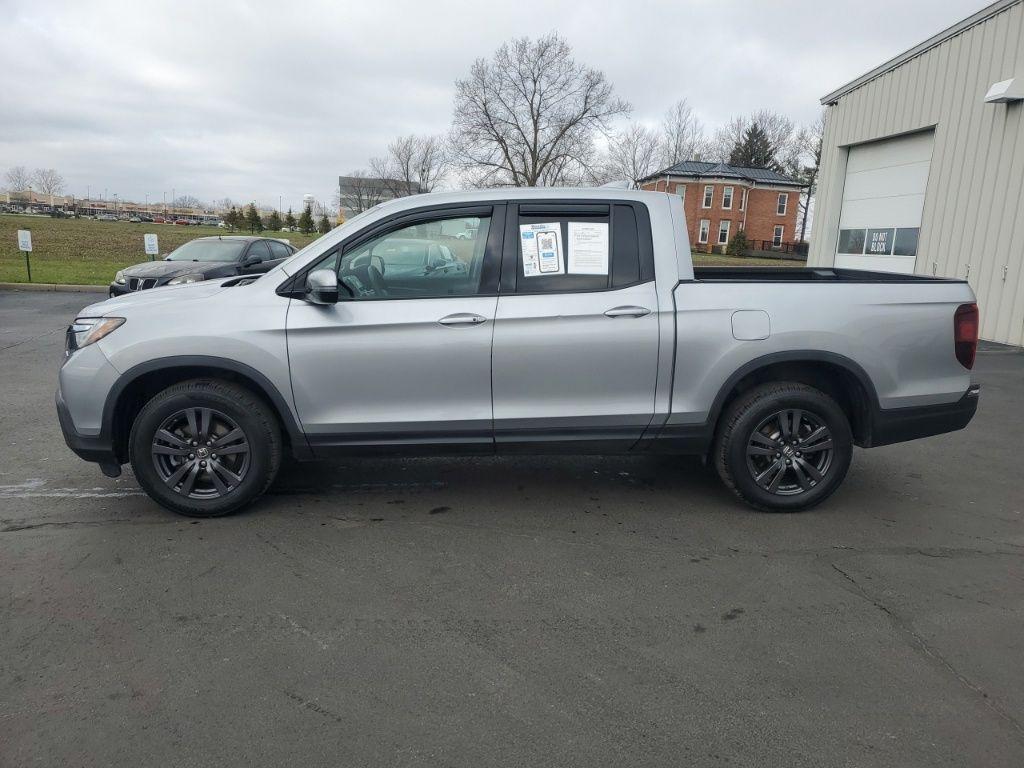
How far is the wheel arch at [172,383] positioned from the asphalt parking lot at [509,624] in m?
0.49

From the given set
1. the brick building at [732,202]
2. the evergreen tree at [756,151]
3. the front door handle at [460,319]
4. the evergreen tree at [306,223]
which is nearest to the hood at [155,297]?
the front door handle at [460,319]

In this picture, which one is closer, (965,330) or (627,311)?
(627,311)

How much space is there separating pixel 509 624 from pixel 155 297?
2.89 metres

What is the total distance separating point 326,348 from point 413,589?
4.79 feet

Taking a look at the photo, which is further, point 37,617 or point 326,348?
point 326,348

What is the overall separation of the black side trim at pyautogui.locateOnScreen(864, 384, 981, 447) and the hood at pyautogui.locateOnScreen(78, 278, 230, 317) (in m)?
4.02

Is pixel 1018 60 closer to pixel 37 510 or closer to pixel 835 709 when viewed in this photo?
pixel 835 709

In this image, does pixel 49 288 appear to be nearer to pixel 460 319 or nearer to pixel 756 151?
pixel 460 319

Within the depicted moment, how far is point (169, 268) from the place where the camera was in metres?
14.0

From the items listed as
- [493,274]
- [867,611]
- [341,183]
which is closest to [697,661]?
[867,611]

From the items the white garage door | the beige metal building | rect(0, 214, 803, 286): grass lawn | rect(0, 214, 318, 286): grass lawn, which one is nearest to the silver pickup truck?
rect(0, 214, 803, 286): grass lawn

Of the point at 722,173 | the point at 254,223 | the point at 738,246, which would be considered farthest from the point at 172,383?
the point at 254,223

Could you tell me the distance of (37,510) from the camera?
450cm

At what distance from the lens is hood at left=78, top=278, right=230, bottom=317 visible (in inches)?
170
